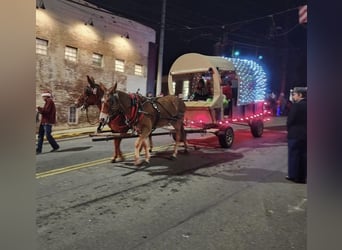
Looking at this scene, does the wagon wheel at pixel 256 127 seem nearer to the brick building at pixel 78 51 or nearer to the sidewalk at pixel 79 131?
the sidewalk at pixel 79 131

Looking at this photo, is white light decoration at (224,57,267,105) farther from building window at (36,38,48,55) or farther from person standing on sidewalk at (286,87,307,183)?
building window at (36,38,48,55)

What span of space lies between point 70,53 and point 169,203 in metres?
11.7

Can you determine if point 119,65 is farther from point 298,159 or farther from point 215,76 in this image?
point 298,159

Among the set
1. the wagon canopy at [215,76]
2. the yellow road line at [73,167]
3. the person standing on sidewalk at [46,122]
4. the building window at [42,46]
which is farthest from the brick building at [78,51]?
the yellow road line at [73,167]

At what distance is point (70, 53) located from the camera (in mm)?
14828

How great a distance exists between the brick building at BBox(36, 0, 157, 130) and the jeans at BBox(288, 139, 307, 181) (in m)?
8.99

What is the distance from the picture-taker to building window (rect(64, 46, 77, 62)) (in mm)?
14650

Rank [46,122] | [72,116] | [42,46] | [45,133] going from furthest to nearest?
[72,116], [42,46], [45,133], [46,122]

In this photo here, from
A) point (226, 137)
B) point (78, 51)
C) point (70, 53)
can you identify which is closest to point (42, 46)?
point (70, 53)

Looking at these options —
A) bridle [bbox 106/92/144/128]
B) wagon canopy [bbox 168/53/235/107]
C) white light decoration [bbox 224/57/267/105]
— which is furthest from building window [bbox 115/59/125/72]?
bridle [bbox 106/92/144/128]

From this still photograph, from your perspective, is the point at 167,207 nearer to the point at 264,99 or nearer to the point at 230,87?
the point at 230,87
